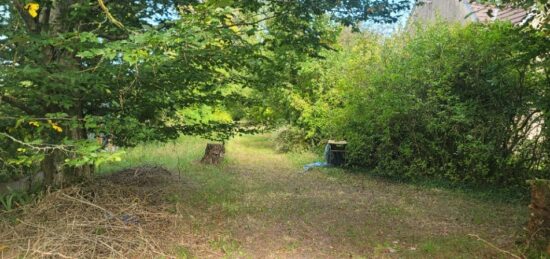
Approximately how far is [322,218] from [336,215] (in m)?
0.29

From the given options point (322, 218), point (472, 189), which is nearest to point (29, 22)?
point (322, 218)

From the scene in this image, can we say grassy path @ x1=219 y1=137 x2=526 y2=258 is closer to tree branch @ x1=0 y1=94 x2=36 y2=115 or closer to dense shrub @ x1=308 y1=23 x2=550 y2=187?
dense shrub @ x1=308 y1=23 x2=550 y2=187

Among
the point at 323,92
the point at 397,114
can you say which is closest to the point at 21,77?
the point at 397,114

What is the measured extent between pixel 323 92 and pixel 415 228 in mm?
8149

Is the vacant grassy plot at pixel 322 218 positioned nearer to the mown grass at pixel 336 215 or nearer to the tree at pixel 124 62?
the mown grass at pixel 336 215

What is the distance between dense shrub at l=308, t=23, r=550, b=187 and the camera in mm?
7594

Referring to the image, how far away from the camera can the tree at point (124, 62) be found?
12.5ft

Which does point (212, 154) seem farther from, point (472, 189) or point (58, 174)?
point (472, 189)

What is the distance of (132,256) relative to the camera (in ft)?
14.3

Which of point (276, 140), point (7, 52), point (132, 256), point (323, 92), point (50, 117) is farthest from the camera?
point (276, 140)

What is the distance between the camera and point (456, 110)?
799 cm

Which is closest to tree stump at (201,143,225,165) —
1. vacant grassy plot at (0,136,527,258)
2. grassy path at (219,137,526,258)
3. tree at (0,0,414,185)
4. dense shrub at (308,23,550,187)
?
vacant grassy plot at (0,136,527,258)

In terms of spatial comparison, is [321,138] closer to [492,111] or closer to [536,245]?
[492,111]

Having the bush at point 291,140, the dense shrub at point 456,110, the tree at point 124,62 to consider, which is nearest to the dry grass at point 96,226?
the tree at point 124,62
